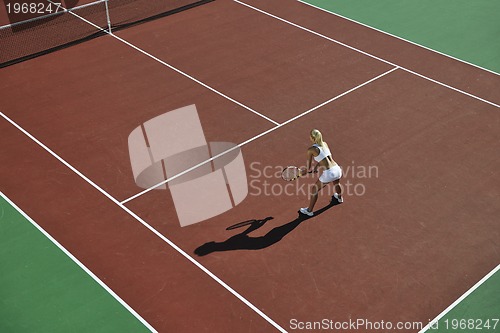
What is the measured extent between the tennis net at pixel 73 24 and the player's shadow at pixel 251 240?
348 inches

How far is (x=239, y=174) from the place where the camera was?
1510cm

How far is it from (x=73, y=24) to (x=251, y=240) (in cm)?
1040

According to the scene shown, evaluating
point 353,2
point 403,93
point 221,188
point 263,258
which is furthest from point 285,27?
point 263,258

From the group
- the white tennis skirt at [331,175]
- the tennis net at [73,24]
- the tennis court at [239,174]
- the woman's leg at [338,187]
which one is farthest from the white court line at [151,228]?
the tennis net at [73,24]

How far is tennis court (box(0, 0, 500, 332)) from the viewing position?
12141 millimetres

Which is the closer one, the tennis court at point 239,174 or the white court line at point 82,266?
the white court line at point 82,266

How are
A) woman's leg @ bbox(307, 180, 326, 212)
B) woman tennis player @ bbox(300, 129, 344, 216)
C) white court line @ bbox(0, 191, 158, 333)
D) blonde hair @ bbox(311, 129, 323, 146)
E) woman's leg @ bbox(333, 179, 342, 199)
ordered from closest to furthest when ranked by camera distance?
white court line @ bbox(0, 191, 158, 333) < blonde hair @ bbox(311, 129, 323, 146) < woman tennis player @ bbox(300, 129, 344, 216) < woman's leg @ bbox(307, 180, 326, 212) < woman's leg @ bbox(333, 179, 342, 199)

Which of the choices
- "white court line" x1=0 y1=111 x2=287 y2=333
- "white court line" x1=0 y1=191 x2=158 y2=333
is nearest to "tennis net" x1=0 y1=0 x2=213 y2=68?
"white court line" x1=0 y1=111 x2=287 y2=333

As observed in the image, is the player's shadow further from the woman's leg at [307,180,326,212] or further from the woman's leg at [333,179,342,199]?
the woman's leg at [333,179,342,199]

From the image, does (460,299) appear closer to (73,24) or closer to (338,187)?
(338,187)

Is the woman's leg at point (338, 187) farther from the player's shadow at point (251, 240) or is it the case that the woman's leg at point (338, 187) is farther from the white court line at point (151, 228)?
the white court line at point (151, 228)

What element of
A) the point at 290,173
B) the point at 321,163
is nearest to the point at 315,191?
the point at 321,163

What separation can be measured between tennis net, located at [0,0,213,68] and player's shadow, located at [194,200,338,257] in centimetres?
885

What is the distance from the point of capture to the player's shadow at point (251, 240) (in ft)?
43.2
